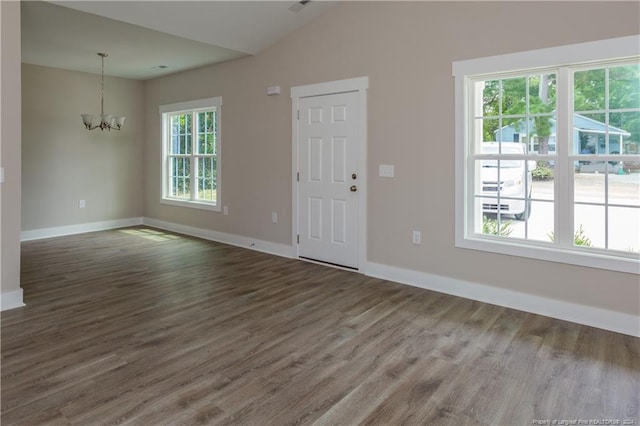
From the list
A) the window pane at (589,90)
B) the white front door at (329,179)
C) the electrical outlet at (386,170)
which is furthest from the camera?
the white front door at (329,179)

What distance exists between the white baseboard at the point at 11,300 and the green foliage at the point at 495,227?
4.16 metres

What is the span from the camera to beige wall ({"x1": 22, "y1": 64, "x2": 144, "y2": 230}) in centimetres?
669

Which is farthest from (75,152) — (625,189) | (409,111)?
(625,189)

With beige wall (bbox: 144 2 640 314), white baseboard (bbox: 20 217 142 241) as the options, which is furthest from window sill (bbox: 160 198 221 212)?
white baseboard (bbox: 20 217 142 241)

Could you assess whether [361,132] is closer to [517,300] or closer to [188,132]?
[517,300]

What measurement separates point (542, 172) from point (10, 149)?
4475 millimetres

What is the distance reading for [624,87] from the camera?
325 centimetres

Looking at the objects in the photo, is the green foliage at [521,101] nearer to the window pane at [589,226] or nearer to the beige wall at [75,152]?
the window pane at [589,226]

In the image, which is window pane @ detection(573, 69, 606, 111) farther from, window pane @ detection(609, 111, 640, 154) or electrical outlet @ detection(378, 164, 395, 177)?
electrical outlet @ detection(378, 164, 395, 177)

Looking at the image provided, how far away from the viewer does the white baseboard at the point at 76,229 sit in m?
6.74

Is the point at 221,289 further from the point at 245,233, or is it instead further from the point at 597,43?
the point at 597,43

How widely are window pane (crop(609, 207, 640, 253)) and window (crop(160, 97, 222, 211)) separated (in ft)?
16.7

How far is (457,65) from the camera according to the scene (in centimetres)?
395

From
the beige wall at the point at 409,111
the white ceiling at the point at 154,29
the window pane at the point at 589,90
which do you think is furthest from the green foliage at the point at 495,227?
the white ceiling at the point at 154,29
